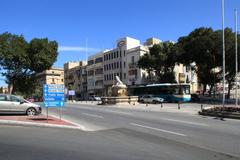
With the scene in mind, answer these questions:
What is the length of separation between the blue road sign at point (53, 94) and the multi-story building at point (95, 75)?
310 ft

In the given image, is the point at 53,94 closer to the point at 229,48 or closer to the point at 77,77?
the point at 229,48

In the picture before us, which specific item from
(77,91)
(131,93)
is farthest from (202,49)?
(77,91)

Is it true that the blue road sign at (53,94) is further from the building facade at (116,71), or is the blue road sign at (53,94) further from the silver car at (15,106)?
the building facade at (116,71)

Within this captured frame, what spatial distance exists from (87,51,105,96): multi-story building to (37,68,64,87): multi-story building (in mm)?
29577

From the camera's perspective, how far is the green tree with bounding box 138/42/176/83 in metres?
82.1

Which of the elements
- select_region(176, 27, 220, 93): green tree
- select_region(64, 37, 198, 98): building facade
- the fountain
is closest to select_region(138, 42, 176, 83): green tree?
select_region(176, 27, 220, 93): green tree

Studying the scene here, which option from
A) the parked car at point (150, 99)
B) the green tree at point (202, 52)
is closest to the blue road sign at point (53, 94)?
the parked car at point (150, 99)

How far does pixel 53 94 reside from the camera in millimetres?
20797

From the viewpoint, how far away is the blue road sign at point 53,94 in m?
20.5

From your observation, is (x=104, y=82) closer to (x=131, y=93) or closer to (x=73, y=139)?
(x=131, y=93)

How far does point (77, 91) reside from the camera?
13562 centimetres

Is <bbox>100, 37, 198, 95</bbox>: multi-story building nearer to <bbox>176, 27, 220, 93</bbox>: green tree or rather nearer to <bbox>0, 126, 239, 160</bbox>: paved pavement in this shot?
<bbox>176, 27, 220, 93</bbox>: green tree

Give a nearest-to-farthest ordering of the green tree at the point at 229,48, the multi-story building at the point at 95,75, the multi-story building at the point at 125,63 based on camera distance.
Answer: the green tree at the point at 229,48, the multi-story building at the point at 125,63, the multi-story building at the point at 95,75

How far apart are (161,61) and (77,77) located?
57.3 m
